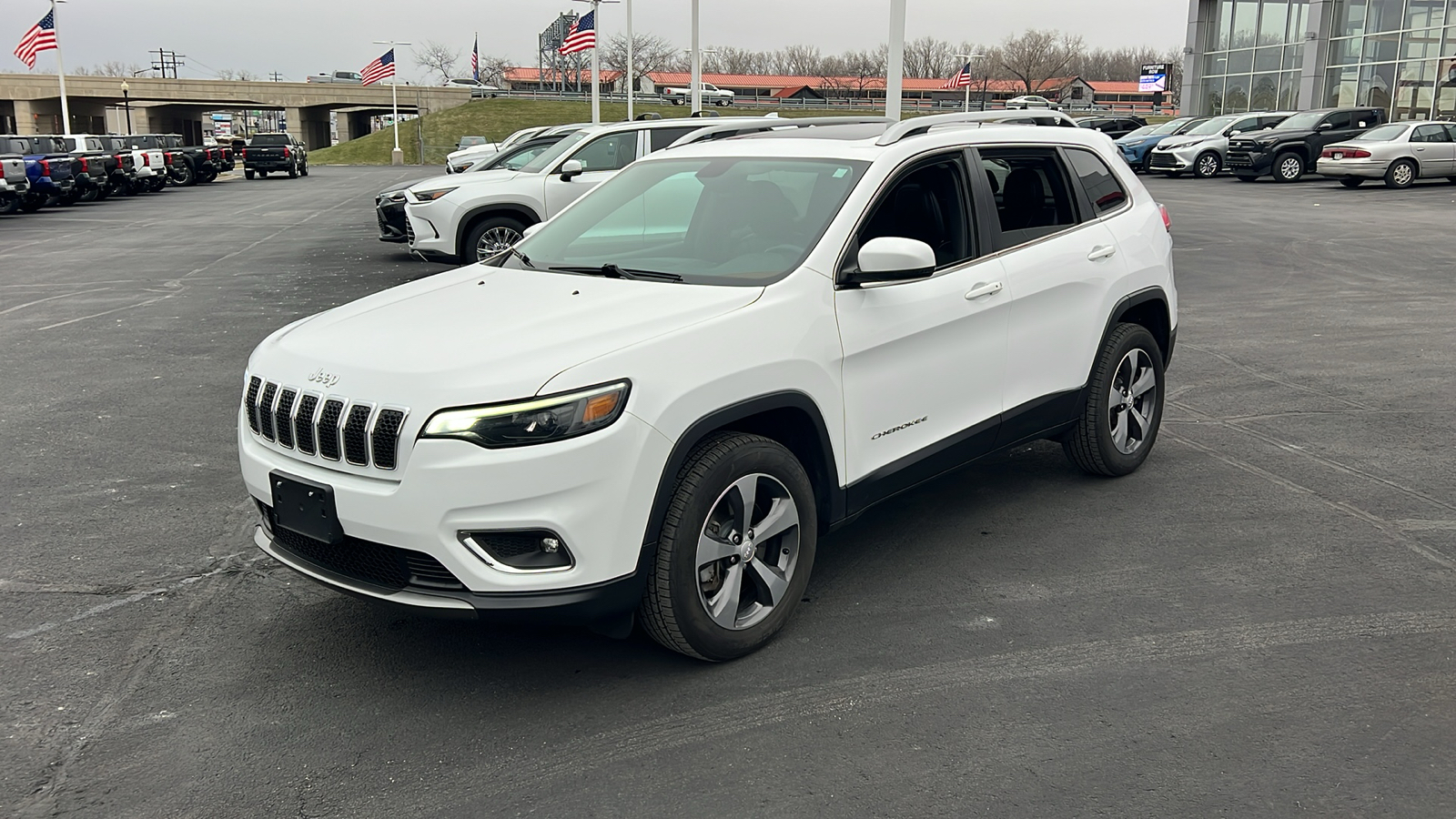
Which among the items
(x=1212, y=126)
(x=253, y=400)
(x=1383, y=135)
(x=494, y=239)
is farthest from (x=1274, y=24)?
(x=253, y=400)

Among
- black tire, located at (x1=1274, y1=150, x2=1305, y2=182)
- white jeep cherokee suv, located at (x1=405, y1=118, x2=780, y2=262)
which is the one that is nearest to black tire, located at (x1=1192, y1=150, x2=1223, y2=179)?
black tire, located at (x1=1274, y1=150, x2=1305, y2=182)

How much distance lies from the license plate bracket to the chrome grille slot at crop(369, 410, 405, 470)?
8.9 inches

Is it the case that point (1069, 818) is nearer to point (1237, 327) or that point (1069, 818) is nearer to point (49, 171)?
point (1237, 327)

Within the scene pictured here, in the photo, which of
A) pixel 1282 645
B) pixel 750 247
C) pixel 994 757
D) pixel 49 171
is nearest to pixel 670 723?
pixel 994 757

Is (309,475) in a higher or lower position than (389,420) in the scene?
lower

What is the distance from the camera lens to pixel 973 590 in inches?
175

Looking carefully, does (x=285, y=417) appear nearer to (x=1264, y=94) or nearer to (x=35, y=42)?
(x=35, y=42)

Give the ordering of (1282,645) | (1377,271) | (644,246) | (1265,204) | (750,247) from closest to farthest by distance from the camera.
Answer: (1282,645), (750,247), (644,246), (1377,271), (1265,204)

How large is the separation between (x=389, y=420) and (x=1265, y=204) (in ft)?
77.4

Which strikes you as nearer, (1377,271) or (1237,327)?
(1237,327)

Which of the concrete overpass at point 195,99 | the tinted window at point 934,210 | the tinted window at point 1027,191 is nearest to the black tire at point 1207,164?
the tinted window at point 1027,191

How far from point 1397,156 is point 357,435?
96.6 ft

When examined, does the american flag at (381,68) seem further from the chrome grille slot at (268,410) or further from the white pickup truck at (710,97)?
the chrome grille slot at (268,410)

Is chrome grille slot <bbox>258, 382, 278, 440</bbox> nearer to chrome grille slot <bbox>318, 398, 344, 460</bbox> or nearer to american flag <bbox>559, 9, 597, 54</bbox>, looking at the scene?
chrome grille slot <bbox>318, 398, 344, 460</bbox>
